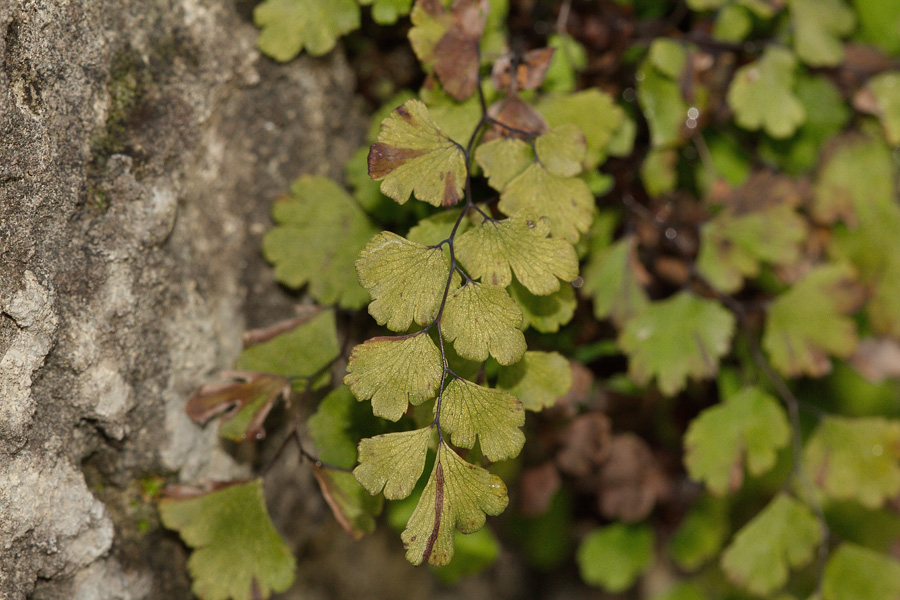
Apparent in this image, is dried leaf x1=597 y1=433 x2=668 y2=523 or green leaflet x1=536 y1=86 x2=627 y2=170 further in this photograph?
dried leaf x1=597 y1=433 x2=668 y2=523

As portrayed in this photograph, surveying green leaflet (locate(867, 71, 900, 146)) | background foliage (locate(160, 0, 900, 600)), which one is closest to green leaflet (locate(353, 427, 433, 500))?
background foliage (locate(160, 0, 900, 600))

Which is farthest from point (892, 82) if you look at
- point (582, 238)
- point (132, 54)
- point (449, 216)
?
point (132, 54)

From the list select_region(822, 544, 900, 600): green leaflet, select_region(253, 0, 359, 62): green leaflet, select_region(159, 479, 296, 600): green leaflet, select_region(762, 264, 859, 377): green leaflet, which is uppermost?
select_region(253, 0, 359, 62): green leaflet

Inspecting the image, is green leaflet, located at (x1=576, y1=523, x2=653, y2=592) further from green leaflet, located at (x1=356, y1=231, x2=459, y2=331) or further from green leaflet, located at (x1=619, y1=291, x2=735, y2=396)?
green leaflet, located at (x1=356, y1=231, x2=459, y2=331)

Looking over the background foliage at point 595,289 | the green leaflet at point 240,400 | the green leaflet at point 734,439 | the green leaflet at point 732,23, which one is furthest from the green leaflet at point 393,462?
the green leaflet at point 732,23

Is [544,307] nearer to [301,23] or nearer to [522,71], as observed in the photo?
[522,71]

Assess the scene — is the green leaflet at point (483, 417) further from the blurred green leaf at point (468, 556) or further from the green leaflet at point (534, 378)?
the blurred green leaf at point (468, 556)

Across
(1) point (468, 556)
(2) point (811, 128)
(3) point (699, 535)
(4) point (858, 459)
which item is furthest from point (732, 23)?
(1) point (468, 556)
